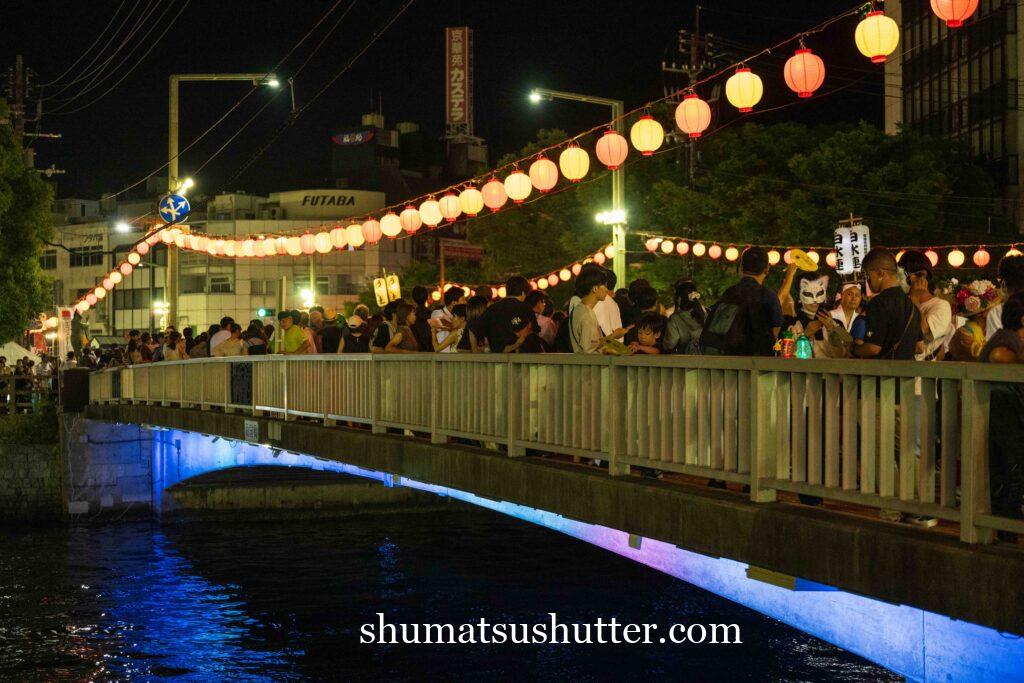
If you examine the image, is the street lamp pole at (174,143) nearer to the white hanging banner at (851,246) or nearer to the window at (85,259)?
the white hanging banner at (851,246)

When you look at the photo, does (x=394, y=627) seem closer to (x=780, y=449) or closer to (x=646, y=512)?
(x=646, y=512)

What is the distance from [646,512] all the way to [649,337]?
1.42 metres

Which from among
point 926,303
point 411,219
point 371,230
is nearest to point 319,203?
point 371,230

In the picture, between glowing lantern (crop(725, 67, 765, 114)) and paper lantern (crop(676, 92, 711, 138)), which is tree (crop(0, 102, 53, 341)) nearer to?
paper lantern (crop(676, 92, 711, 138))

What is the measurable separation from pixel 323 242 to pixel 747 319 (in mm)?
21815

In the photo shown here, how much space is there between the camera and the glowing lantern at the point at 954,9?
41.0 ft

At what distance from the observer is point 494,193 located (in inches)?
894

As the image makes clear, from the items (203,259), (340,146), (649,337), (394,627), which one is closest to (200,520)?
(394,627)

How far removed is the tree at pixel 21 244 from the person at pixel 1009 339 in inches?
1295

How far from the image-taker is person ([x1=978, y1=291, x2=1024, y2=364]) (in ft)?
20.9

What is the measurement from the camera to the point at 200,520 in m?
32.8

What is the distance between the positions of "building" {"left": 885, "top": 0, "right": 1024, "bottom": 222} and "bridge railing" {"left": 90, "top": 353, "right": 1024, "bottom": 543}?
36.4m

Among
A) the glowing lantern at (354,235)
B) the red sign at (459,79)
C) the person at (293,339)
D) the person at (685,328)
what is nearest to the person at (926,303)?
the person at (685,328)

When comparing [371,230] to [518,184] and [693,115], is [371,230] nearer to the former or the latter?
[518,184]
